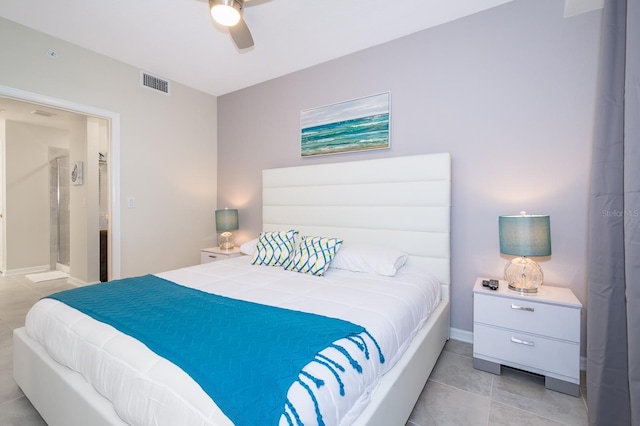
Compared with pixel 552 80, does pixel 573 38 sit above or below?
above

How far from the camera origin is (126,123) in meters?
3.07

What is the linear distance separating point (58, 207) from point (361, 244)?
5.37 metres

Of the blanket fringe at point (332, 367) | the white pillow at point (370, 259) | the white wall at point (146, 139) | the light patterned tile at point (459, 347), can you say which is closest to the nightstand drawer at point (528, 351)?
the light patterned tile at point (459, 347)

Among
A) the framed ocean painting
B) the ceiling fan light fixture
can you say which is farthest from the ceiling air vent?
the ceiling fan light fixture

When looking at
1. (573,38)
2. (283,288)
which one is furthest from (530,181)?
(283,288)

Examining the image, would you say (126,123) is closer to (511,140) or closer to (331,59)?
(331,59)

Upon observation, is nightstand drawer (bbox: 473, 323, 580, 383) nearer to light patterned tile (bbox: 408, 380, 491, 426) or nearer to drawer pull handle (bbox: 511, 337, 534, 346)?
drawer pull handle (bbox: 511, 337, 534, 346)

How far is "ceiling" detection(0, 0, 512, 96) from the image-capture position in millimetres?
2172

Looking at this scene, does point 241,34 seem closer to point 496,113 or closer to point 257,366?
point 496,113

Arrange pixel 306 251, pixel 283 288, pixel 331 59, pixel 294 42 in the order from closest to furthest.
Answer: pixel 283 288 → pixel 306 251 → pixel 294 42 → pixel 331 59

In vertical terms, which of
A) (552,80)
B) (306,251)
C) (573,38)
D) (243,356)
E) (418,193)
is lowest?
(243,356)

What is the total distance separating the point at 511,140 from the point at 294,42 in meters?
2.01

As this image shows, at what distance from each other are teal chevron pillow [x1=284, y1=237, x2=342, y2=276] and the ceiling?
1.73 m

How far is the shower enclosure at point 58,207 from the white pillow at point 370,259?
5053 millimetres
